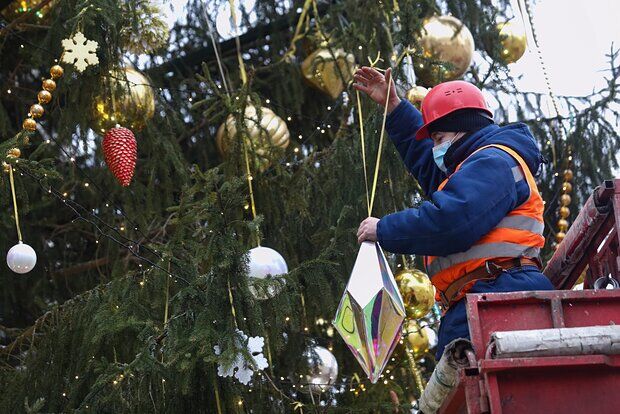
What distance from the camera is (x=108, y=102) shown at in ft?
24.2

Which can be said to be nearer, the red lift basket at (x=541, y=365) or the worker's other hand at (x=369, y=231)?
the red lift basket at (x=541, y=365)

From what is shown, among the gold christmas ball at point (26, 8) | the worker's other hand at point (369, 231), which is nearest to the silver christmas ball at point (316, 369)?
the gold christmas ball at point (26, 8)

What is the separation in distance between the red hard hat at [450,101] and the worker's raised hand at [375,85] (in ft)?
1.80

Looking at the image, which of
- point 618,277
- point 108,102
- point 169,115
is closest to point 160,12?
point 108,102

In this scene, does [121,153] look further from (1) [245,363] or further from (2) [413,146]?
(2) [413,146]

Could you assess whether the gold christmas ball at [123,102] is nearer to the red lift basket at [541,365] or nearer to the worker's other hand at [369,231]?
the worker's other hand at [369,231]

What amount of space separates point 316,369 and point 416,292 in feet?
3.20

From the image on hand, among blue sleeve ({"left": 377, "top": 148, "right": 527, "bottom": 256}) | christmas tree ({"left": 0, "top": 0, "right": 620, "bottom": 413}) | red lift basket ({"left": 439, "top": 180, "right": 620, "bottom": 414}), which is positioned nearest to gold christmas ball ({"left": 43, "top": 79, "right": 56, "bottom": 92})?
christmas tree ({"left": 0, "top": 0, "right": 620, "bottom": 413})

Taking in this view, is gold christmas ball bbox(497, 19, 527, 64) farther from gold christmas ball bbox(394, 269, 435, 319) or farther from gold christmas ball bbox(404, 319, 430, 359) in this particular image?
gold christmas ball bbox(394, 269, 435, 319)

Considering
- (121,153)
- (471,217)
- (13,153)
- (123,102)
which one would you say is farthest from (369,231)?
(123,102)

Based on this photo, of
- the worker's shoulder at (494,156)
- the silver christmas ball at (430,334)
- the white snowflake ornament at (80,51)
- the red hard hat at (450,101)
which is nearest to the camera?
the worker's shoulder at (494,156)

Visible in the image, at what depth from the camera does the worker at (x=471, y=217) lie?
463 centimetres

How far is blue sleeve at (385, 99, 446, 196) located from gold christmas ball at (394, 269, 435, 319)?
167 centimetres

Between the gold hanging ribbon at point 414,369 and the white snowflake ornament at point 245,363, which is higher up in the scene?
the white snowflake ornament at point 245,363
